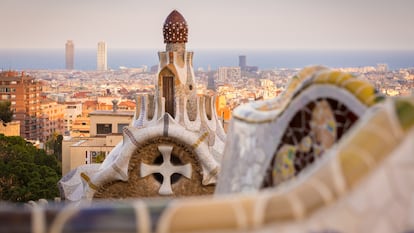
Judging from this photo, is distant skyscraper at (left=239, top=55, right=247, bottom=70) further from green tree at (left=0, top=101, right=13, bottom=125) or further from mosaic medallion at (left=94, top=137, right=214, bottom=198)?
mosaic medallion at (left=94, top=137, right=214, bottom=198)

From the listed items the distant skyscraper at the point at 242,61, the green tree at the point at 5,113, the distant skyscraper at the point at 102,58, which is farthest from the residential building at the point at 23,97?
the green tree at the point at 5,113

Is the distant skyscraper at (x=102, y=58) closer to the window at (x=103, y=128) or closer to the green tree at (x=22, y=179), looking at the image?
the window at (x=103, y=128)

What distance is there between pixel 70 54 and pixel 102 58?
20.3 ft

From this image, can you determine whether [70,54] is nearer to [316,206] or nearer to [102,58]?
[102,58]

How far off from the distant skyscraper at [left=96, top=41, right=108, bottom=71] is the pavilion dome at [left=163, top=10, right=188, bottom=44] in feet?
129

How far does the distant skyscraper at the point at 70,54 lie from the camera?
5555 cm

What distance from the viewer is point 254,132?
122 inches

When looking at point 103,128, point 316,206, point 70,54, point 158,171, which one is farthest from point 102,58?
point 316,206

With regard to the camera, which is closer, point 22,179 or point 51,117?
point 22,179

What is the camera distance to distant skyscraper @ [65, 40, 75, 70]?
182 ft

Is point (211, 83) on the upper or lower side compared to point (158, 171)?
lower

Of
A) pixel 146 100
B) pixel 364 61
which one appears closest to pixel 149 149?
pixel 146 100

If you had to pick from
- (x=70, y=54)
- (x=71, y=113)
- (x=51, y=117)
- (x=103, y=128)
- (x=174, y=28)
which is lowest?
(x=51, y=117)

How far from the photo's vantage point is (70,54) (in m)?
59.9
